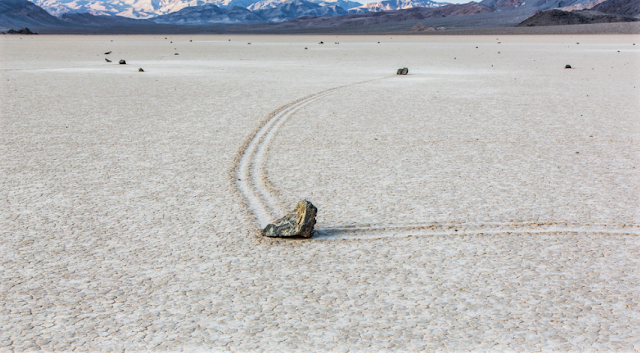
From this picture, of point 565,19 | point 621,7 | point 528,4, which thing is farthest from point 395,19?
point 565,19

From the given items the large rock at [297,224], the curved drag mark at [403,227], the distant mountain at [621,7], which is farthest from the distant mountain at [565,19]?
the large rock at [297,224]

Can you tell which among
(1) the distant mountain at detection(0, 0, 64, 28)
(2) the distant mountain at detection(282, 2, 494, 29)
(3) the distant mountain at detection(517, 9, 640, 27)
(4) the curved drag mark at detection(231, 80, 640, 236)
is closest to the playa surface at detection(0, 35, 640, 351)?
(4) the curved drag mark at detection(231, 80, 640, 236)

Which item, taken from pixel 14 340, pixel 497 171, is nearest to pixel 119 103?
pixel 497 171

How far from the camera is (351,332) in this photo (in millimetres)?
2971

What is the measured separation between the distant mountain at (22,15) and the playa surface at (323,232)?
163 metres

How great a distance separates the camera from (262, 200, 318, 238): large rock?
4168mm

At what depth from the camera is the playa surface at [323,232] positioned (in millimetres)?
3027

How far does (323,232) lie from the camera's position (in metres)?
4.33

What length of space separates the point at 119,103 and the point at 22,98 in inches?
72.1

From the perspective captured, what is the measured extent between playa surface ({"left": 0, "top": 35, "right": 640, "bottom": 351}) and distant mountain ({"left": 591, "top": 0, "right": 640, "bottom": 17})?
13038cm

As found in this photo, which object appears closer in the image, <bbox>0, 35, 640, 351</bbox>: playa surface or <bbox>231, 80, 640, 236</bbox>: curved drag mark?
<bbox>0, 35, 640, 351</bbox>: playa surface

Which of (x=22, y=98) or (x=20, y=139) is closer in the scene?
(x=20, y=139)

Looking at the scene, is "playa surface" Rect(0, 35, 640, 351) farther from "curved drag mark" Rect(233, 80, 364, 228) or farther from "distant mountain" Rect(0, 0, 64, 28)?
"distant mountain" Rect(0, 0, 64, 28)

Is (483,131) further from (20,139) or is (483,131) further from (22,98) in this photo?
(22,98)
